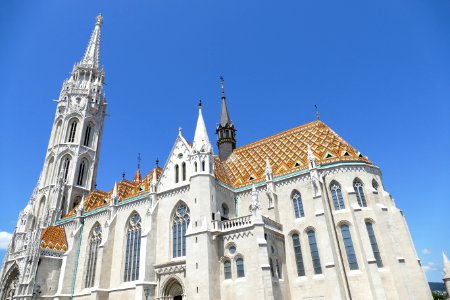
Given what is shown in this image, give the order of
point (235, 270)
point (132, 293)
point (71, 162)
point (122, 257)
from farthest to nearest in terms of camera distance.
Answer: point (71, 162) < point (122, 257) < point (132, 293) < point (235, 270)

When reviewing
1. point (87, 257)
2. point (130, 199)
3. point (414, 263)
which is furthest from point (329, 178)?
point (87, 257)

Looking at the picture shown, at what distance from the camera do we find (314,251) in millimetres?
26312

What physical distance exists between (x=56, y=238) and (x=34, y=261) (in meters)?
4.46

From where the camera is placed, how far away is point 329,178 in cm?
2848

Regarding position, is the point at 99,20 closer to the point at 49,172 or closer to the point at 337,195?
the point at 49,172

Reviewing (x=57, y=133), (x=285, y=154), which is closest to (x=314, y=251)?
(x=285, y=154)

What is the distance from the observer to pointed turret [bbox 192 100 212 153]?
30.1 meters

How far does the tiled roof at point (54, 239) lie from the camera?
3650 centimetres

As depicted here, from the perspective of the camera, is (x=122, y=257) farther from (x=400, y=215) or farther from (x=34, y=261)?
(x=400, y=215)

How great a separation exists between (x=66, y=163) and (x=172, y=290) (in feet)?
95.7

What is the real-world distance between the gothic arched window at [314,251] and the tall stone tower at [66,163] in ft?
92.6

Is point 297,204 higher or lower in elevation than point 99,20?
lower

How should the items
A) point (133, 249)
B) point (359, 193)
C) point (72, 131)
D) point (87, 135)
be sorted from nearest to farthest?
point (359, 193)
point (133, 249)
point (72, 131)
point (87, 135)

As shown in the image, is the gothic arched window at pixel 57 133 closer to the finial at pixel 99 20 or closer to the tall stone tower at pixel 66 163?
the tall stone tower at pixel 66 163
